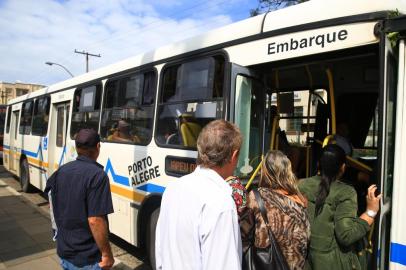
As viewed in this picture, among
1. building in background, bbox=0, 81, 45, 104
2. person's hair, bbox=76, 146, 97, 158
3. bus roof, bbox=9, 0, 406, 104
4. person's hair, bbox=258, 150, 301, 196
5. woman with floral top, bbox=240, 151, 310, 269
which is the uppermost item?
building in background, bbox=0, 81, 45, 104

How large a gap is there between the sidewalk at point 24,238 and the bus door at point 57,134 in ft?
3.74

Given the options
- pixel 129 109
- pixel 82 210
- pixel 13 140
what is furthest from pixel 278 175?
pixel 13 140

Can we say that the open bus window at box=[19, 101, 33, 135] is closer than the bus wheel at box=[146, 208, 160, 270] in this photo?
No

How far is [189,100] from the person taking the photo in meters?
4.21

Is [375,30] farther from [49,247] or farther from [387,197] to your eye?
[49,247]

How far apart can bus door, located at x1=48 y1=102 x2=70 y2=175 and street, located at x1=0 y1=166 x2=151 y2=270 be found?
3.74ft

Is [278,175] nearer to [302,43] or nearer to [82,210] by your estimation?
[302,43]

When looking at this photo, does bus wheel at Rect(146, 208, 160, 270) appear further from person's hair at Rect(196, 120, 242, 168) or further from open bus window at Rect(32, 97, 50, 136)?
open bus window at Rect(32, 97, 50, 136)

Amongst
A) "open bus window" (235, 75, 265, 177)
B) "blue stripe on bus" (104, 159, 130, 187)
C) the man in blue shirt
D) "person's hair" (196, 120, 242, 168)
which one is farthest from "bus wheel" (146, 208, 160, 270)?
"person's hair" (196, 120, 242, 168)

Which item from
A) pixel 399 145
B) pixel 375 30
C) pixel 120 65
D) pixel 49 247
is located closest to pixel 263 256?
pixel 399 145

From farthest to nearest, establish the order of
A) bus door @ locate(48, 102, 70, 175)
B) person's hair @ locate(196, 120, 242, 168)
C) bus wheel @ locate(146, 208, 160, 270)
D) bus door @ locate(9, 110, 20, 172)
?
bus door @ locate(9, 110, 20, 172) → bus door @ locate(48, 102, 70, 175) → bus wheel @ locate(146, 208, 160, 270) → person's hair @ locate(196, 120, 242, 168)

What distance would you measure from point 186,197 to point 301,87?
4166mm

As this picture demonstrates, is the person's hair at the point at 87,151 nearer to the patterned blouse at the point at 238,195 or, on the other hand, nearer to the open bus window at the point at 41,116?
the patterned blouse at the point at 238,195

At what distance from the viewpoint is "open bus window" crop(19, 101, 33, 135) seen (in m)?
10.7
